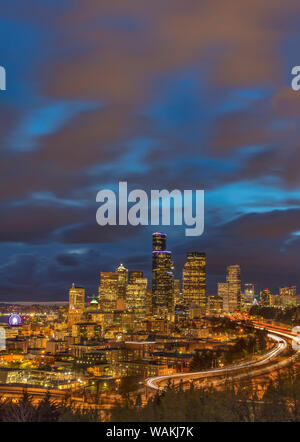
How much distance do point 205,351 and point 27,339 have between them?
52.5m

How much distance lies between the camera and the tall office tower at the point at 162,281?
156375mm

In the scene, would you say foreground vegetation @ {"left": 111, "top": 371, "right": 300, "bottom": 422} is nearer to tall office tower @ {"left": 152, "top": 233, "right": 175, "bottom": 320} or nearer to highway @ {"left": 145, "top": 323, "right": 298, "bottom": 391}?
highway @ {"left": 145, "top": 323, "right": 298, "bottom": 391}

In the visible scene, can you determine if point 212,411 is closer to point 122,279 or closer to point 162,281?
point 162,281

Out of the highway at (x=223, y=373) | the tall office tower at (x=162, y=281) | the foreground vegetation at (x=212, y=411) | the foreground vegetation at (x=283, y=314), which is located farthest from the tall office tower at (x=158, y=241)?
the foreground vegetation at (x=212, y=411)

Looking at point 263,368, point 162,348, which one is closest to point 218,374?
point 263,368

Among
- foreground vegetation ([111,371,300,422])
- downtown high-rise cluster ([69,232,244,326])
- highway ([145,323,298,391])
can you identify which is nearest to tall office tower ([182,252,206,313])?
downtown high-rise cluster ([69,232,244,326])

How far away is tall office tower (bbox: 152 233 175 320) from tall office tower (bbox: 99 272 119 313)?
1660 centimetres

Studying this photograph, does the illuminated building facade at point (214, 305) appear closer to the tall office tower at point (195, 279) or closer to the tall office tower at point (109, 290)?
the tall office tower at point (195, 279)

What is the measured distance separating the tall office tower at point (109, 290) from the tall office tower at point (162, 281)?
16.6 meters

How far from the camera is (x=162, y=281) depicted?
6373 inches

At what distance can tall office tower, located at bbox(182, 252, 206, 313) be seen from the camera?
181000mm

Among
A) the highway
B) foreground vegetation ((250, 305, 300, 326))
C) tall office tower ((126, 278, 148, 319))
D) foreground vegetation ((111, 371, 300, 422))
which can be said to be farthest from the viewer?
tall office tower ((126, 278, 148, 319))

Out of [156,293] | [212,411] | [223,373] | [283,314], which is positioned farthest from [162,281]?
[212,411]
